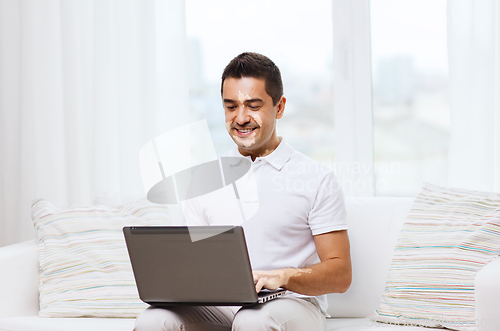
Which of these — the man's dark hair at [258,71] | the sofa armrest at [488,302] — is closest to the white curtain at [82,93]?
the man's dark hair at [258,71]

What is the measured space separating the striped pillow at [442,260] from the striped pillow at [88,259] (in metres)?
0.82

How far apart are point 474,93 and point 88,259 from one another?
158 cm

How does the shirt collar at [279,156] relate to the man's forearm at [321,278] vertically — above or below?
above

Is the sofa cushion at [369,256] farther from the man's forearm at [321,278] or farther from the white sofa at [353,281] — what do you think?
the man's forearm at [321,278]

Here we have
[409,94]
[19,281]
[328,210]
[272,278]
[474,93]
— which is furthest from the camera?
[409,94]

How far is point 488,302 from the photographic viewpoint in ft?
3.65

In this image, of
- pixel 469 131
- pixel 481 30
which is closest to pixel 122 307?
pixel 469 131

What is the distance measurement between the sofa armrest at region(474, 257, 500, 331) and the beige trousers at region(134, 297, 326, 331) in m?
0.39

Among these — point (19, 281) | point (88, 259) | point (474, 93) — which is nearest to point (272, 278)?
point (88, 259)

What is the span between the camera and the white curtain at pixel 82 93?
7.77 ft

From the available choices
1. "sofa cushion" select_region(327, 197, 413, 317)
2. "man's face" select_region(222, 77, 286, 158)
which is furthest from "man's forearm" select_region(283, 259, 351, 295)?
"man's face" select_region(222, 77, 286, 158)

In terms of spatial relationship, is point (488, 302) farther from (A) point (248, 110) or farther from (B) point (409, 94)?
(B) point (409, 94)

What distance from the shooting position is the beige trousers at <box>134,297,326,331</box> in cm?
110

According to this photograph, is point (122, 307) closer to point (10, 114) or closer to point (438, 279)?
point (438, 279)
